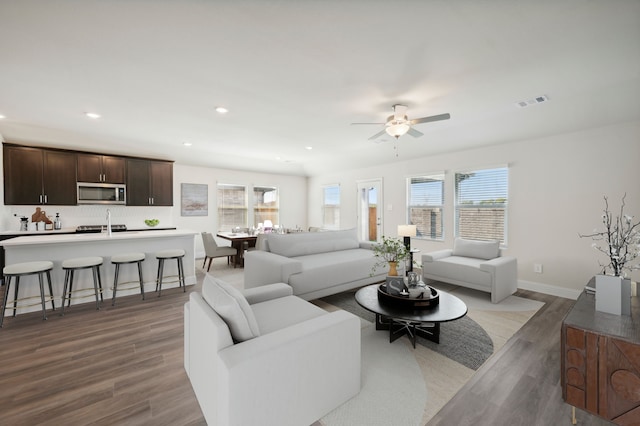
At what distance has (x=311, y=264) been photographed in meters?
3.69

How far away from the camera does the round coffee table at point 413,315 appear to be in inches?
91.3

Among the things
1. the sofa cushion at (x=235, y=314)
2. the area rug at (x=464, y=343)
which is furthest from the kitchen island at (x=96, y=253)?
the area rug at (x=464, y=343)

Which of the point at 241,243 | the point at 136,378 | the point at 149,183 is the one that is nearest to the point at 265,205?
the point at 241,243

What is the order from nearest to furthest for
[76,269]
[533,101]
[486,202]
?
[533,101] < [76,269] < [486,202]

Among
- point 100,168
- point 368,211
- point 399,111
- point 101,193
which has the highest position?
point 399,111

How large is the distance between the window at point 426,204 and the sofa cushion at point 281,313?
4.21 metres

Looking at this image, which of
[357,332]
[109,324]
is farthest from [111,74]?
[357,332]

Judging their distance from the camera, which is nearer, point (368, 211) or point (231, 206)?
point (368, 211)

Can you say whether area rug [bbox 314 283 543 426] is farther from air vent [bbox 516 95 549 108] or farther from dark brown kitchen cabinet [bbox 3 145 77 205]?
dark brown kitchen cabinet [bbox 3 145 77 205]

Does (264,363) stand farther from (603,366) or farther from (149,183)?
(149,183)

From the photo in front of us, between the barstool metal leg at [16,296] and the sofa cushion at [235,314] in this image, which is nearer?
the sofa cushion at [235,314]

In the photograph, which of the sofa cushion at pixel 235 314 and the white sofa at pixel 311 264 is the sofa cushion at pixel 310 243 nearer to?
the white sofa at pixel 311 264

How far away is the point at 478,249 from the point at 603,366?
2.91 metres

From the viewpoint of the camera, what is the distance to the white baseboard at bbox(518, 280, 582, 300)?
391 centimetres
